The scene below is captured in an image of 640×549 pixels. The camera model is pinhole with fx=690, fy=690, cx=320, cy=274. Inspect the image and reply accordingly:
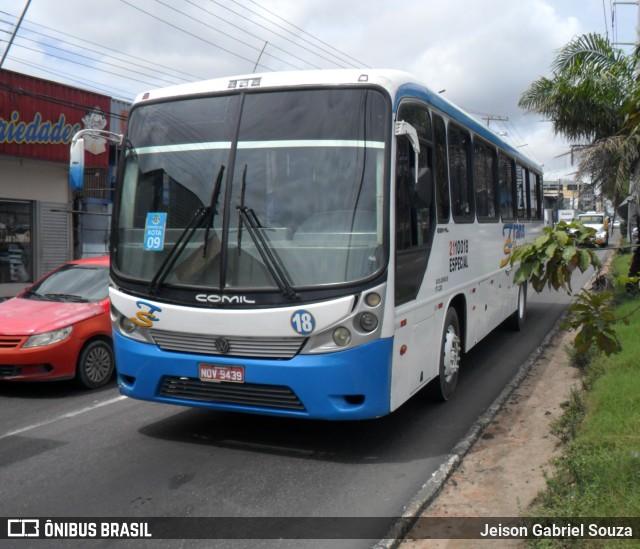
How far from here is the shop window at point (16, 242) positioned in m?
16.9

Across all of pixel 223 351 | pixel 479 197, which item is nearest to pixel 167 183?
pixel 223 351

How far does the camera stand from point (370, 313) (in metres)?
5.16

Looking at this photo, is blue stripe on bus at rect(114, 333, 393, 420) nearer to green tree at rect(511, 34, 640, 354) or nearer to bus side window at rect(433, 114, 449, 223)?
bus side window at rect(433, 114, 449, 223)

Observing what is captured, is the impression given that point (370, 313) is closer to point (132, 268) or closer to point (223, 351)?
point (223, 351)

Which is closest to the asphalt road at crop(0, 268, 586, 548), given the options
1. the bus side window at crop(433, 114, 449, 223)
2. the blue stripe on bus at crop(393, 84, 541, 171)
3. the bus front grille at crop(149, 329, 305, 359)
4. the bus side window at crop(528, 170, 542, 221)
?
the bus front grille at crop(149, 329, 305, 359)

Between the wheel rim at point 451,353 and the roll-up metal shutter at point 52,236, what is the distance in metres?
13.3

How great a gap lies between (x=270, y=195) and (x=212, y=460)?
2185 mm

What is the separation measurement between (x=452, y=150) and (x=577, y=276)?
17729mm

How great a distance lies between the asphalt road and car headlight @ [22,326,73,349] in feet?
2.16

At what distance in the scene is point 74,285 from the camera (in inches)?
359

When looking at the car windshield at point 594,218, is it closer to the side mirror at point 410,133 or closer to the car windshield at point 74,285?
the car windshield at point 74,285

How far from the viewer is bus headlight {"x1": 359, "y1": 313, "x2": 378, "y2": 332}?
16.9ft

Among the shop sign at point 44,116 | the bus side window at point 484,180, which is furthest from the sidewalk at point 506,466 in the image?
the shop sign at point 44,116

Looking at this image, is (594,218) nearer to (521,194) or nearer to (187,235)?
(521,194)
